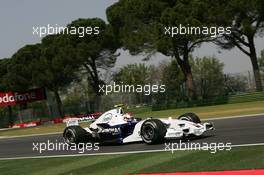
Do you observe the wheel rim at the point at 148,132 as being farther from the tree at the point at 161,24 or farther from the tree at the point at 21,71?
the tree at the point at 21,71

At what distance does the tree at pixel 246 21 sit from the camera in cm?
3781

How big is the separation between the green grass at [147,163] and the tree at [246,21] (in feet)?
88.1

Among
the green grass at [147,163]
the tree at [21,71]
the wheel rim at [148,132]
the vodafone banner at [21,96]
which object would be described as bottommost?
the green grass at [147,163]

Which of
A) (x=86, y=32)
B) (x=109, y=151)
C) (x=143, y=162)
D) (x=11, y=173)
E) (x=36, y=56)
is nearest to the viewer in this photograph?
(x=143, y=162)

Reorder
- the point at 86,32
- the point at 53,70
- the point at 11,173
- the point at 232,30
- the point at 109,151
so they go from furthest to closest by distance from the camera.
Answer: the point at 53,70, the point at 86,32, the point at 232,30, the point at 109,151, the point at 11,173

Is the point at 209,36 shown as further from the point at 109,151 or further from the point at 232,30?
the point at 109,151

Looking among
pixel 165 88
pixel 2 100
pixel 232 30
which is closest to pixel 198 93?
pixel 165 88

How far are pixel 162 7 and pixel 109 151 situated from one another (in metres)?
29.0

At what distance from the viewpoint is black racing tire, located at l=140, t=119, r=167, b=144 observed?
46.4 feet

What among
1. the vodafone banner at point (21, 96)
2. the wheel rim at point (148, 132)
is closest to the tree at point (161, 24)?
the vodafone banner at point (21, 96)

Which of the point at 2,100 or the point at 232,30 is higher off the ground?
the point at 232,30

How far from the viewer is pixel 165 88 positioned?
157 ft

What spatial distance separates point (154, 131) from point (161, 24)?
89.9ft

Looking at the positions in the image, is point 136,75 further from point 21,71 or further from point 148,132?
point 148,132
